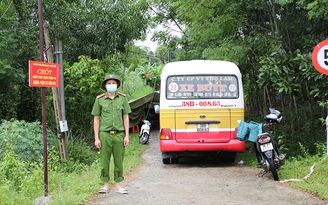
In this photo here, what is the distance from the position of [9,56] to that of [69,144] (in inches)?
156

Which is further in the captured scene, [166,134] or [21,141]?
[21,141]

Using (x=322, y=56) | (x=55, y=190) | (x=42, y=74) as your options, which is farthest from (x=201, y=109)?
(x=42, y=74)

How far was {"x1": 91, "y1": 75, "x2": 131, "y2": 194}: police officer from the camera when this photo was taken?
6957 mm

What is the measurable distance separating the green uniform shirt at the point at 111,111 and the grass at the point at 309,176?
3.20 m

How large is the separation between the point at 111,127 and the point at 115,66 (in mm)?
14209

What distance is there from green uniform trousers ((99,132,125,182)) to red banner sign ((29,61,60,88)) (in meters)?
1.19

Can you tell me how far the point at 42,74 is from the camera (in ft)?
20.6

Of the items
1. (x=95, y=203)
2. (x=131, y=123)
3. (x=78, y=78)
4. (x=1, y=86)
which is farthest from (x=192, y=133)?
(x=131, y=123)

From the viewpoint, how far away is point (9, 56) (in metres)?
15.4

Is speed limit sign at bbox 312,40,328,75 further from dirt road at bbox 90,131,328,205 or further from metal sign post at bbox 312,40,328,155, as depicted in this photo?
dirt road at bbox 90,131,328,205

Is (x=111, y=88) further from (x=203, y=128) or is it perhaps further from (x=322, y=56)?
(x=203, y=128)

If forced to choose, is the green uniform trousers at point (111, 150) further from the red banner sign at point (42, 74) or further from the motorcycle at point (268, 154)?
the motorcycle at point (268, 154)

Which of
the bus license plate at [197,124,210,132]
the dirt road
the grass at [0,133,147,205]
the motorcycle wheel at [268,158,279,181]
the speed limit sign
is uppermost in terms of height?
the speed limit sign

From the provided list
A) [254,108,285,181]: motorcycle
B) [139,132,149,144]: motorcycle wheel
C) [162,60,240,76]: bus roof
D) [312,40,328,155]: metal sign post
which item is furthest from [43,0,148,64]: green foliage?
[312,40,328,155]: metal sign post
